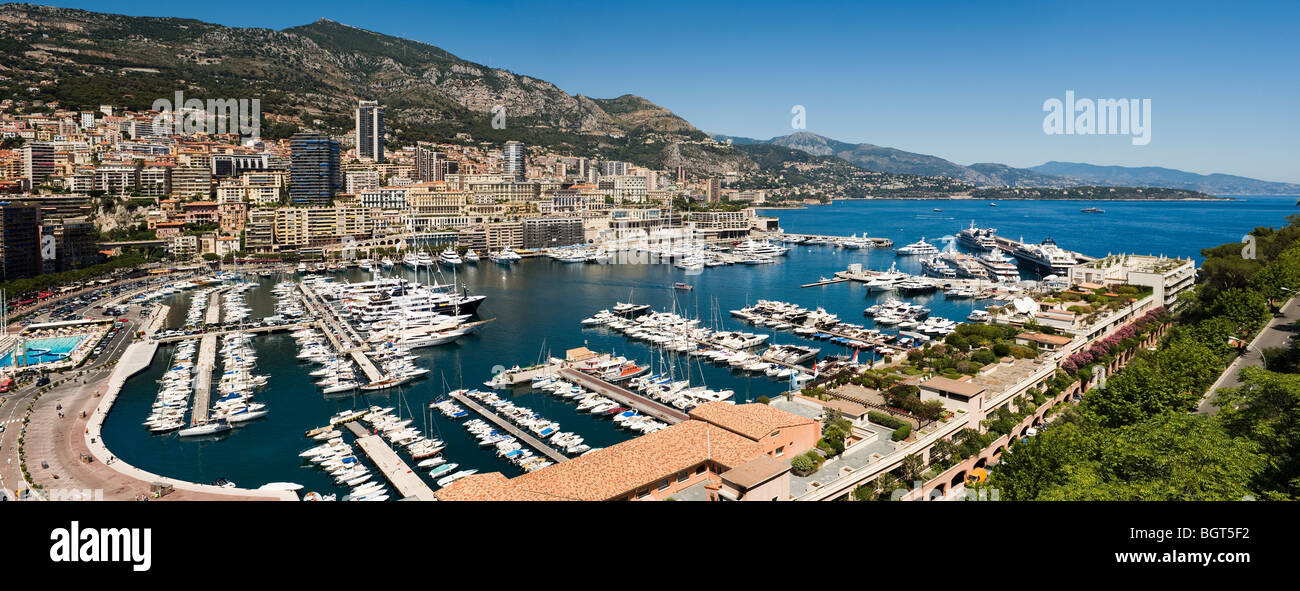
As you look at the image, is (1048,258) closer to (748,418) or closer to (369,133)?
(748,418)

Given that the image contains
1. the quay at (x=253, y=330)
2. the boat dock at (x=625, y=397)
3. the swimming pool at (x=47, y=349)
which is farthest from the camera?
the quay at (x=253, y=330)

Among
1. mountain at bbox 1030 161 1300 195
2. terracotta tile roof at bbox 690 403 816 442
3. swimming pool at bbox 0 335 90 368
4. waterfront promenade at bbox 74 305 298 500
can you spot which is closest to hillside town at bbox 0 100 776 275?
swimming pool at bbox 0 335 90 368

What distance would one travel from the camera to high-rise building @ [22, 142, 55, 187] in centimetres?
2944

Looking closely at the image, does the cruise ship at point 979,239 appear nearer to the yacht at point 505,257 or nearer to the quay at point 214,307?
the yacht at point 505,257

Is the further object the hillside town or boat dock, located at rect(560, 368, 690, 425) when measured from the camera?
the hillside town

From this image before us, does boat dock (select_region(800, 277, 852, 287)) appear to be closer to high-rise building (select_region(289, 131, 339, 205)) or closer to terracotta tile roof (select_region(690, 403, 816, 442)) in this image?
terracotta tile roof (select_region(690, 403, 816, 442))

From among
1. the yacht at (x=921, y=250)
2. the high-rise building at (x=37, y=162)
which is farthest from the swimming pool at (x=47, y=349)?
the yacht at (x=921, y=250)

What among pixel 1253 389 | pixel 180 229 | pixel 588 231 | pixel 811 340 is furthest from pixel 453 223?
pixel 1253 389

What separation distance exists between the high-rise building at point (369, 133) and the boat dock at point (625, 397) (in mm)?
38871

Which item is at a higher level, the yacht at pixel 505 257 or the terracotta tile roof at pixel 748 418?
the yacht at pixel 505 257

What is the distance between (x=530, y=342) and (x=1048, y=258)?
1986 centimetres

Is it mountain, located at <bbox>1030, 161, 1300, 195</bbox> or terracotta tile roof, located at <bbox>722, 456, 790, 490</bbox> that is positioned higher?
mountain, located at <bbox>1030, 161, 1300, 195</bbox>

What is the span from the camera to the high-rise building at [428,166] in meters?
46.0

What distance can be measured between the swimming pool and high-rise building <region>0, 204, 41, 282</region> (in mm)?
6797
